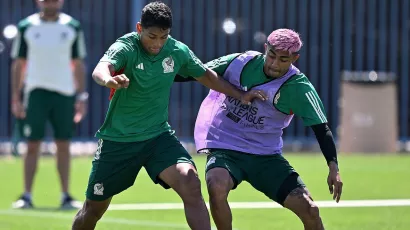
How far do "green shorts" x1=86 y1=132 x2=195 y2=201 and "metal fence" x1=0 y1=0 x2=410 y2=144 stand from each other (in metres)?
11.5

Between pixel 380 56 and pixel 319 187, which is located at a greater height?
pixel 380 56

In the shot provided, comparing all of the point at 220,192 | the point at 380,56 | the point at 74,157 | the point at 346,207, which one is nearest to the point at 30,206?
the point at 346,207

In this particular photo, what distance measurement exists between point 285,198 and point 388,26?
1248 cm

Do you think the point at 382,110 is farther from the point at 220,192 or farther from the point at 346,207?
the point at 220,192

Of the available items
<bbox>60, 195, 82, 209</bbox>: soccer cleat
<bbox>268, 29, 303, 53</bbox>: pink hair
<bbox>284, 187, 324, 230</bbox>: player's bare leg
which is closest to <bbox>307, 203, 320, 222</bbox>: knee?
<bbox>284, 187, 324, 230</bbox>: player's bare leg

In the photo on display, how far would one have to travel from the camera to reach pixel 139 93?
774 centimetres

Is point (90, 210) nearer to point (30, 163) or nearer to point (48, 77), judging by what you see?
point (30, 163)

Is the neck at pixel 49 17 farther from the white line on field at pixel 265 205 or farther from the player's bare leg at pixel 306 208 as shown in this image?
the player's bare leg at pixel 306 208

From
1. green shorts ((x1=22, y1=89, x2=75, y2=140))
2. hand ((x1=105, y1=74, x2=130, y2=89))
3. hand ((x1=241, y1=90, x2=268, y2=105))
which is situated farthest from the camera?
green shorts ((x1=22, y1=89, x2=75, y2=140))

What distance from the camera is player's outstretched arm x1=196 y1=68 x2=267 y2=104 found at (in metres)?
8.12

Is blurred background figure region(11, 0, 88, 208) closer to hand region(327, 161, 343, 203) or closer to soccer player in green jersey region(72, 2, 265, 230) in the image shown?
soccer player in green jersey region(72, 2, 265, 230)

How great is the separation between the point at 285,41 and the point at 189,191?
1352 millimetres

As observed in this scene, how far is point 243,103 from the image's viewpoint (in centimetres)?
818

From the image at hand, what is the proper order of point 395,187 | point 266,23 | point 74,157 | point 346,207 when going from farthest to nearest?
1. point 266,23
2. point 74,157
3. point 395,187
4. point 346,207
